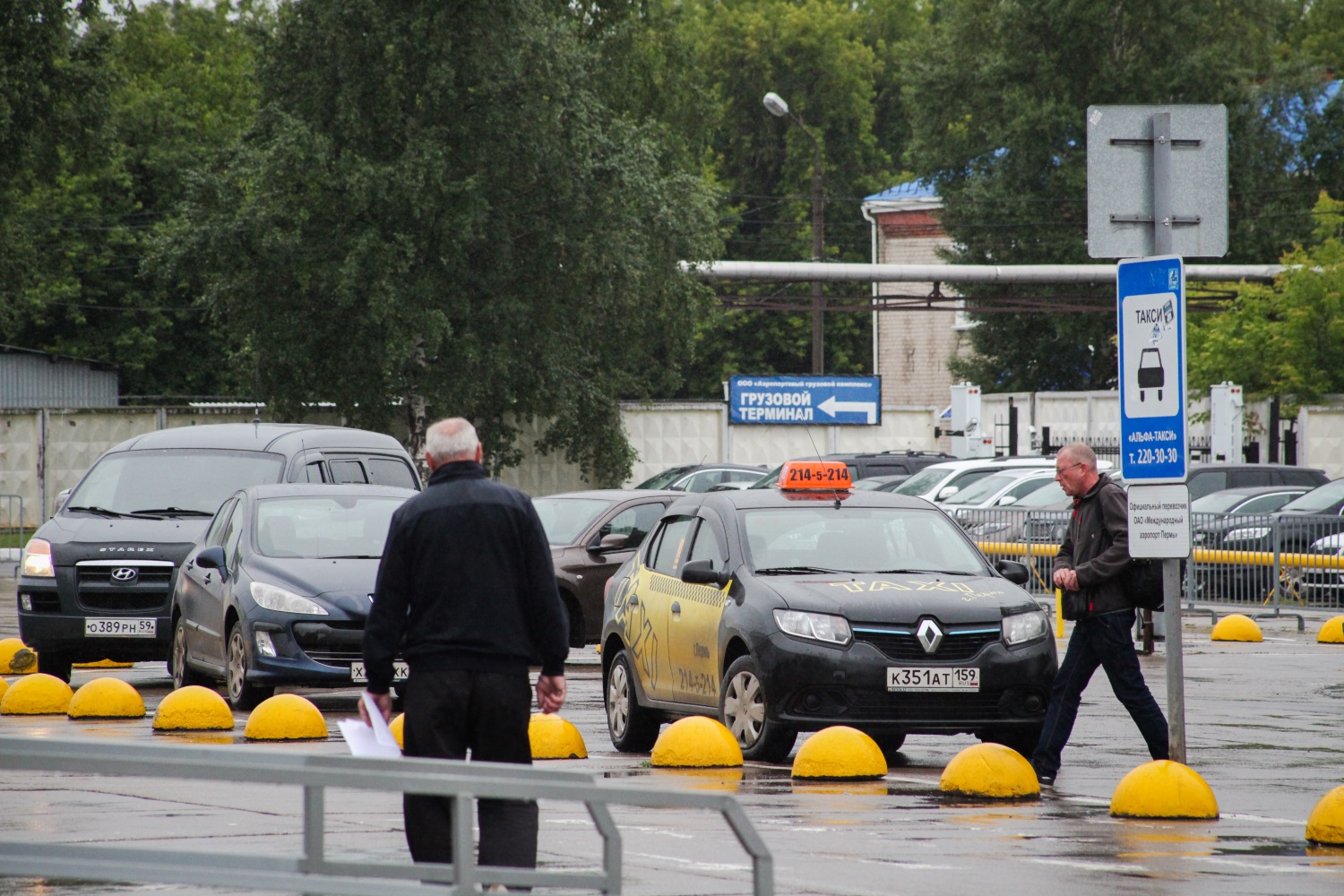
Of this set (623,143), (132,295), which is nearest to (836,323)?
(132,295)

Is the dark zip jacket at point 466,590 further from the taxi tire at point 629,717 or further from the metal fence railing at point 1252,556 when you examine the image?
the metal fence railing at point 1252,556

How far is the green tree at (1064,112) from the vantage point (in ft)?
191

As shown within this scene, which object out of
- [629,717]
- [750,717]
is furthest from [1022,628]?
[629,717]

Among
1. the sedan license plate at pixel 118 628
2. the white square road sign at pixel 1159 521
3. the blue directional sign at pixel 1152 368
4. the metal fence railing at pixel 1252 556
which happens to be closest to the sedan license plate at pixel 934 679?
the white square road sign at pixel 1159 521

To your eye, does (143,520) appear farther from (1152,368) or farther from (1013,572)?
(1152,368)

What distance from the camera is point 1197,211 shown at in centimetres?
978

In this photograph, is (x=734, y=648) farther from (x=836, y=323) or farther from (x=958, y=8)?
(x=836, y=323)

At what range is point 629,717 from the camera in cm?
1230

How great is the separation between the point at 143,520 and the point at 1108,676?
366 inches

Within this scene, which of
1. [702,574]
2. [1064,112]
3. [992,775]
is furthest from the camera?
[1064,112]

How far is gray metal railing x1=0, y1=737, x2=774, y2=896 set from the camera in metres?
3.79

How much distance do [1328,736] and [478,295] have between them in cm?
2751

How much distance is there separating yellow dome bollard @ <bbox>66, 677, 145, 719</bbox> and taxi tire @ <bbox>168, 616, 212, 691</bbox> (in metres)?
1.84

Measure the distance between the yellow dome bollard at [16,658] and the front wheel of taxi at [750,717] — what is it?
7.61 m
